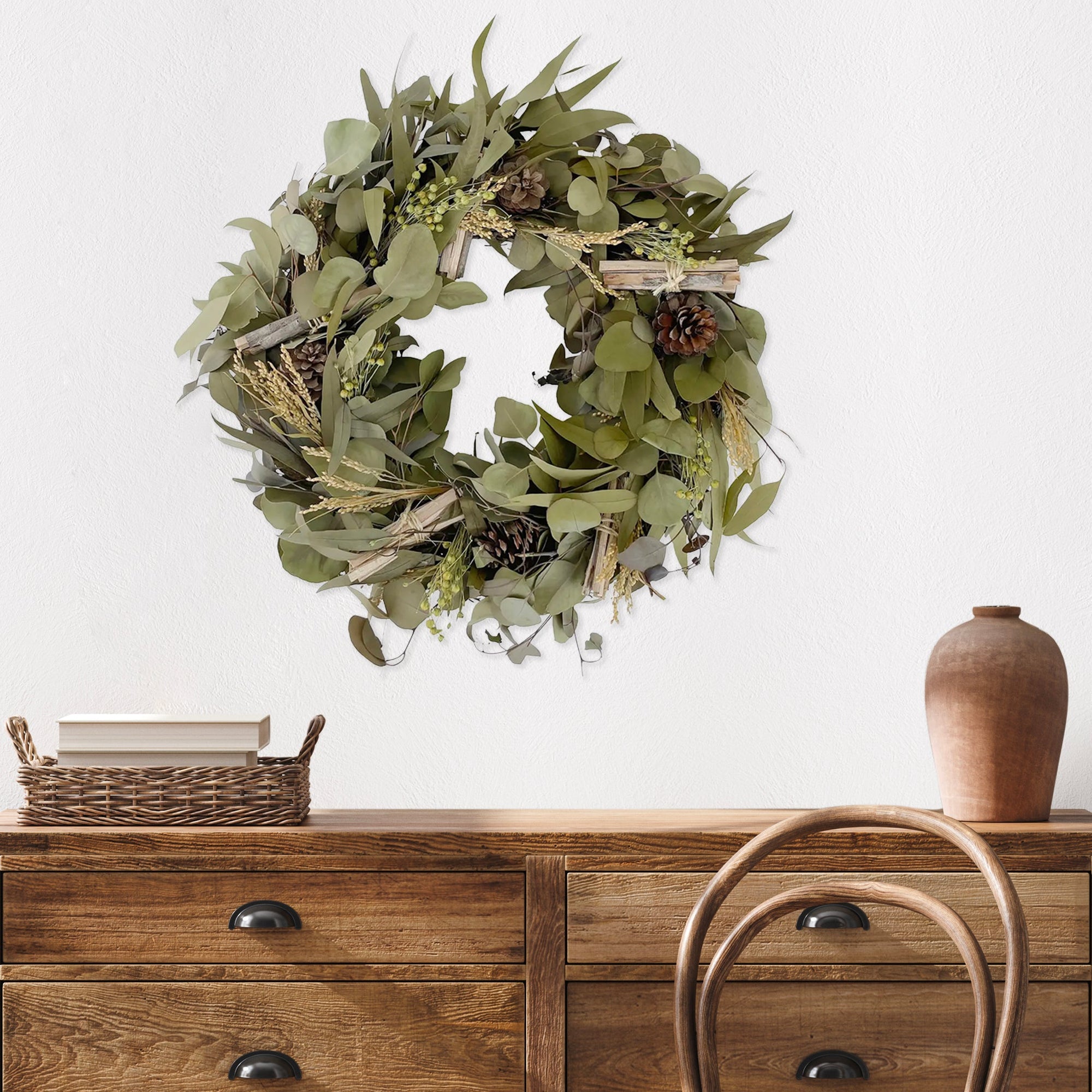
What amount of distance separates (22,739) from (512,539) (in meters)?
0.65

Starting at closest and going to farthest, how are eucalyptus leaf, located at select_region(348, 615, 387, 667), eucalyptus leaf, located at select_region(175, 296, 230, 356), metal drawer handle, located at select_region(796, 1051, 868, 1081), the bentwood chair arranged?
the bentwood chair
metal drawer handle, located at select_region(796, 1051, 868, 1081)
eucalyptus leaf, located at select_region(175, 296, 230, 356)
eucalyptus leaf, located at select_region(348, 615, 387, 667)

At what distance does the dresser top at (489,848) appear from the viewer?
1.18 meters

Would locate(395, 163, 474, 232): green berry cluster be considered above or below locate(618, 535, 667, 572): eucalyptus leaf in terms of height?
above

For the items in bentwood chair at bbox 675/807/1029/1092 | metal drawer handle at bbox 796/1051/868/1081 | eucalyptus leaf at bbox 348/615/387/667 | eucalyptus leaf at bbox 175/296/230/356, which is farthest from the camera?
eucalyptus leaf at bbox 348/615/387/667

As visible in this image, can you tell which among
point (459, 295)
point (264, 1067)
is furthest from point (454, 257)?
point (264, 1067)

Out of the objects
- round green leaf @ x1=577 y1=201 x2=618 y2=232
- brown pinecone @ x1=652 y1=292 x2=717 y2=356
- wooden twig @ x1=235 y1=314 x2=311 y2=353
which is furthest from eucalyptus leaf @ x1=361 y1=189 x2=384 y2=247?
brown pinecone @ x1=652 y1=292 x2=717 y2=356

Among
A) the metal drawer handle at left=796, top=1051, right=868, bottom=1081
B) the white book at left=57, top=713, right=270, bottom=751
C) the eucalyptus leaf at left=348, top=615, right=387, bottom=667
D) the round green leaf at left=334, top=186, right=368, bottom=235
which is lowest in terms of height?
the metal drawer handle at left=796, top=1051, right=868, bottom=1081

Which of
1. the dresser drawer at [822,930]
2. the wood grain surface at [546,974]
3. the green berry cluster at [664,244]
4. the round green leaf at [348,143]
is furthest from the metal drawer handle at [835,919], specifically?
the round green leaf at [348,143]

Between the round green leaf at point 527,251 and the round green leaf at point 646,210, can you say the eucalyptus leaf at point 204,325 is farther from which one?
the round green leaf at point 646,210

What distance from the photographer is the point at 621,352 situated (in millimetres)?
1259

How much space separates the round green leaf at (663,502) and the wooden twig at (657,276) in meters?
0.23

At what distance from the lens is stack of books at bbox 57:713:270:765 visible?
1.26 m

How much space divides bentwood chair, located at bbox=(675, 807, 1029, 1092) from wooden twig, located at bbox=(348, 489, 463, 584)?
0.60m

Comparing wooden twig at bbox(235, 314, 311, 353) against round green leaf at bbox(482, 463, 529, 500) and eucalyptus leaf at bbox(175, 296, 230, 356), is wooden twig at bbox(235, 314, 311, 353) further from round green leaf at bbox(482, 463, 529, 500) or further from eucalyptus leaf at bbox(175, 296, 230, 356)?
round green leaf at bbox(482, 463, 529, 500)
